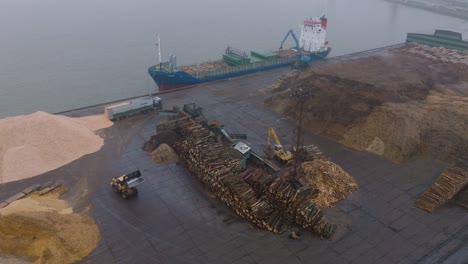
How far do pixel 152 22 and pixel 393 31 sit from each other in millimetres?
68710

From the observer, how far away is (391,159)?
27.8 metres

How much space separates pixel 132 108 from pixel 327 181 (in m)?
21.1

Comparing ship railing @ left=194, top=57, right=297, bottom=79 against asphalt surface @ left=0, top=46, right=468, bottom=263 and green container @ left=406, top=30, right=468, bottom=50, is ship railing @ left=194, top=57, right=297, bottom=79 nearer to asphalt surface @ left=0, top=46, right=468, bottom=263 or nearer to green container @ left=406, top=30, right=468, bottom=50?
asphalt surface @ left=0, top=46, right=468, bottom=263

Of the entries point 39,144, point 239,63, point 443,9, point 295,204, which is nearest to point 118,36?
point 239,63

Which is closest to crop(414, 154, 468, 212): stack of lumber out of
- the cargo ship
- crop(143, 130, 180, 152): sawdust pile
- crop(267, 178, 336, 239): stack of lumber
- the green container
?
crop(267, 178, 336, 239): stack of lumber

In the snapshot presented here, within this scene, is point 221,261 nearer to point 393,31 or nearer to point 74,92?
point 74,92

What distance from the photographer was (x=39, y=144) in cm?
2759

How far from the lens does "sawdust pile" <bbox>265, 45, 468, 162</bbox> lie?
28625 mm

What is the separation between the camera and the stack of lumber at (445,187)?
22641mm

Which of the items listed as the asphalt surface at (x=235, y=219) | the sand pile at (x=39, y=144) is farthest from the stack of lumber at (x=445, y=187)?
the sand pile at (x=39, y=144)

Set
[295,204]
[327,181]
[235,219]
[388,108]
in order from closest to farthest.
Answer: [295,204] < [235,219] < [327,181] < [388,108]

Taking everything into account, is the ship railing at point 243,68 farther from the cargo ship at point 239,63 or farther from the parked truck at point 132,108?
the parked truck at point 132,108

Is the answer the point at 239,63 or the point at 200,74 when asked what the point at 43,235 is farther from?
the point at 239,63

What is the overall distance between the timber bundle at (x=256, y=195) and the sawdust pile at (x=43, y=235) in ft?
25.7
